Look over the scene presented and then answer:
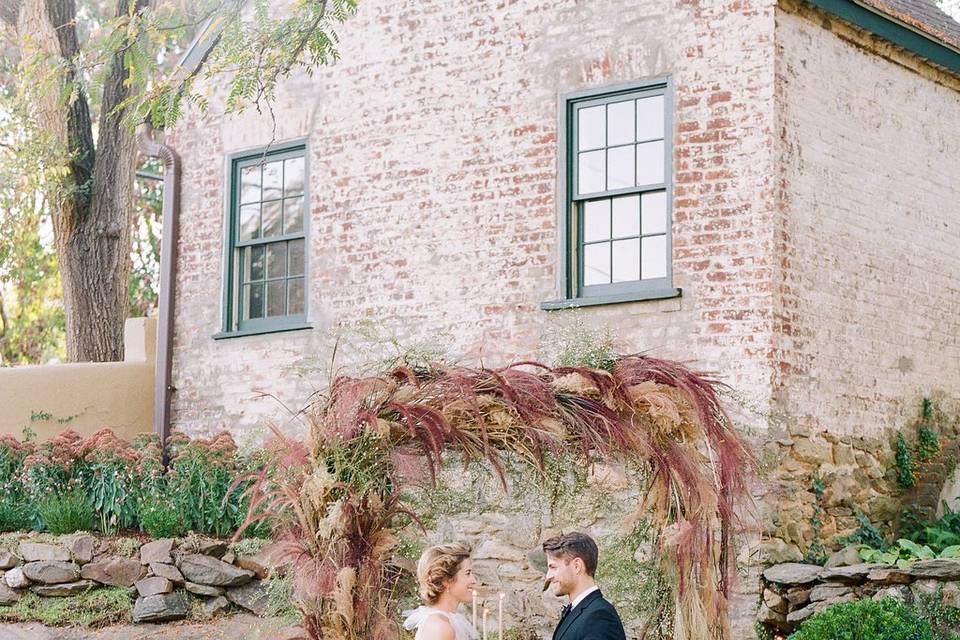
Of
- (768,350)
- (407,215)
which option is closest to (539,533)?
(768,350)

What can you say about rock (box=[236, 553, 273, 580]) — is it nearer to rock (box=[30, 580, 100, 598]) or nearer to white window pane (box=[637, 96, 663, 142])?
rock (box=[30, 580, 100, 598])

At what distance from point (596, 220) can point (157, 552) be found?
490 cm

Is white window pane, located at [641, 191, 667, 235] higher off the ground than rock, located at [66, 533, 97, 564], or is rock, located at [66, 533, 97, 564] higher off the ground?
white window pane, located at [641, 191, 667, 235]

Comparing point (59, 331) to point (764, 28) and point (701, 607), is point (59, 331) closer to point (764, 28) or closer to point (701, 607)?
point (764, 28)

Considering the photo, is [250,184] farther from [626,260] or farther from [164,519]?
[626,260]

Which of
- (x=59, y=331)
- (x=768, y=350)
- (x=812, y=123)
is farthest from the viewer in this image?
(x=59, y=331)

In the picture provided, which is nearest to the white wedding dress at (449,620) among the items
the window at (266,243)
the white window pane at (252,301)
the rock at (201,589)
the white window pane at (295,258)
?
the rock at (201,589)

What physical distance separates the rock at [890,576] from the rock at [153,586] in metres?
5.98

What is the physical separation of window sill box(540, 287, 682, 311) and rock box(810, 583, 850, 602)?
2609 millimetres

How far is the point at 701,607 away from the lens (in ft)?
25.5

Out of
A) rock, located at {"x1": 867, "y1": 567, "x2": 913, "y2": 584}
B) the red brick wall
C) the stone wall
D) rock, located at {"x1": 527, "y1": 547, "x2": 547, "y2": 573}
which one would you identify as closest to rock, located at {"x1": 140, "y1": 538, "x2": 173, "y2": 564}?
the stone wall

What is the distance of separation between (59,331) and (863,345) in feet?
64.2

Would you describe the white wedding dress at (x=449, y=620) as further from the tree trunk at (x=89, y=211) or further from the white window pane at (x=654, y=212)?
the tree trunk at (x=89, y=211)

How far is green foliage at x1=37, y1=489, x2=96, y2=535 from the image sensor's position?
Result: 12742mm
